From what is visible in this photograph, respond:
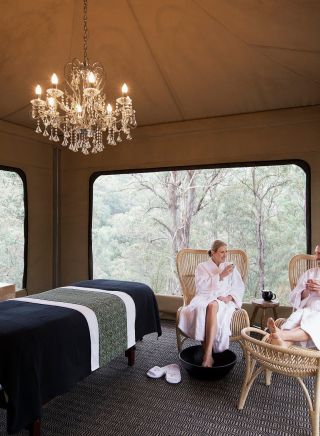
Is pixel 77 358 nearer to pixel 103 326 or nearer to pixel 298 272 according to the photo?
pixel 103 326

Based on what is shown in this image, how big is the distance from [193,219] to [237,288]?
7.89 ft

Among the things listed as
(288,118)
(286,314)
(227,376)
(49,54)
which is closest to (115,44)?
(49,54)

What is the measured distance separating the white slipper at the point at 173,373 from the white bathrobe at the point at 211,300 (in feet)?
0.94

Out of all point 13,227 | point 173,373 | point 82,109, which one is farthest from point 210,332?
point 13,227

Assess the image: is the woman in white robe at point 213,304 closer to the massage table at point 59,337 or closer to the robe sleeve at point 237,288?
the robe sleeve at point 237,288

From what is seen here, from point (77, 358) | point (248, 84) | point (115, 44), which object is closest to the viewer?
point (77, 358)

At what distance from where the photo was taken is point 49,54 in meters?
3.38

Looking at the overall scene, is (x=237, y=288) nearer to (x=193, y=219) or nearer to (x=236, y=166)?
(x=236, y=166)

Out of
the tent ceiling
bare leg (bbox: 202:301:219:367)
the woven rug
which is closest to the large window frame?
the tent ceiling

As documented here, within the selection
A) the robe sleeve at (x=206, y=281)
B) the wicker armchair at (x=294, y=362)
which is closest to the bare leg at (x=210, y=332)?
the robe sleeve at (x=206, y=281)

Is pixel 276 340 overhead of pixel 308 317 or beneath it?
beneath

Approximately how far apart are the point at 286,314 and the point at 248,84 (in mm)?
2579

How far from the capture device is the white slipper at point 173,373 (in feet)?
9.04

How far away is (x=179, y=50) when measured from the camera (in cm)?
331
